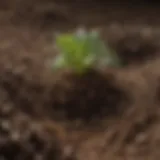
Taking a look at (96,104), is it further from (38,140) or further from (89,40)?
(38,140)

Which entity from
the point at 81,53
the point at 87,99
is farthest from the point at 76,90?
the point at 81,53

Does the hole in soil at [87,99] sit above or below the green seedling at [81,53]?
below

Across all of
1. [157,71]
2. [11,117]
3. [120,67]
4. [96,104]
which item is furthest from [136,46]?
[11,117]

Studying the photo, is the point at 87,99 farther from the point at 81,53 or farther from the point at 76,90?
the point at 81,53

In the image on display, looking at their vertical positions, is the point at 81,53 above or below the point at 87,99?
above

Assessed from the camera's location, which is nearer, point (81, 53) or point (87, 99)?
point (87, 99)

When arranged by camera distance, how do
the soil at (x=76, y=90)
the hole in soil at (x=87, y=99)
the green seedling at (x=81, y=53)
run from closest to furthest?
the soil at (x=76, y=90)
the hole in soil at (x=87, y=99)
the green seedling at (x=81, y=53)
